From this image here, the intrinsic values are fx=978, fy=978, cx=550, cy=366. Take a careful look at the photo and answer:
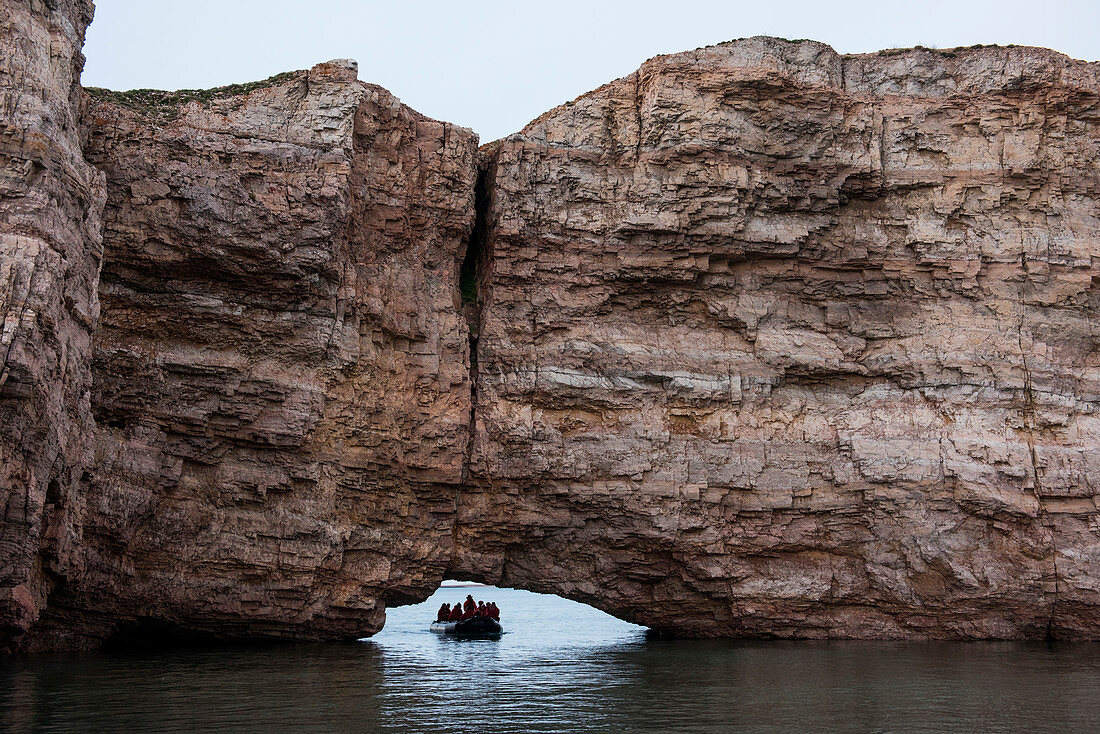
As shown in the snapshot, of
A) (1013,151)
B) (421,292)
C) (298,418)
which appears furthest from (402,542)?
(1013,151)

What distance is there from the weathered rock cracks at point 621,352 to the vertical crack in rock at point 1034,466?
105 mm

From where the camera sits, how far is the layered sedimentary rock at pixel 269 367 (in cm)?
1911

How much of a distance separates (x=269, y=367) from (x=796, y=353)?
1182cm

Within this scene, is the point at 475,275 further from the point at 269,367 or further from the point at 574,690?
the point at 574,690

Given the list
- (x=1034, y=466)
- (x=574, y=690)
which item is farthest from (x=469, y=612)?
(x=1034, y=466)

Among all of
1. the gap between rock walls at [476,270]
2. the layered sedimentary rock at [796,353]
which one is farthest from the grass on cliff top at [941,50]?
the gap between rock walls at [476,270]

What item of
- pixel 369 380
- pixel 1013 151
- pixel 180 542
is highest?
pixel 1013 151

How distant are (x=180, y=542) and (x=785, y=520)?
1280cm

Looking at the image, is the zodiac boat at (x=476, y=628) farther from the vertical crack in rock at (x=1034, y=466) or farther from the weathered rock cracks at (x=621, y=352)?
the vertical crack in rock at (x=1034, y=466)

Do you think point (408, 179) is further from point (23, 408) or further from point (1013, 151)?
point (1013, 151)

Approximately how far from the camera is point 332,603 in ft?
67.1

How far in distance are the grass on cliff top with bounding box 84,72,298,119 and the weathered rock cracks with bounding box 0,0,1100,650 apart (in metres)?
0.11

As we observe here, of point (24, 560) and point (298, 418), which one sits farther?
point (298, 418)

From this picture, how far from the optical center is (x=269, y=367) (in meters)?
20.4
